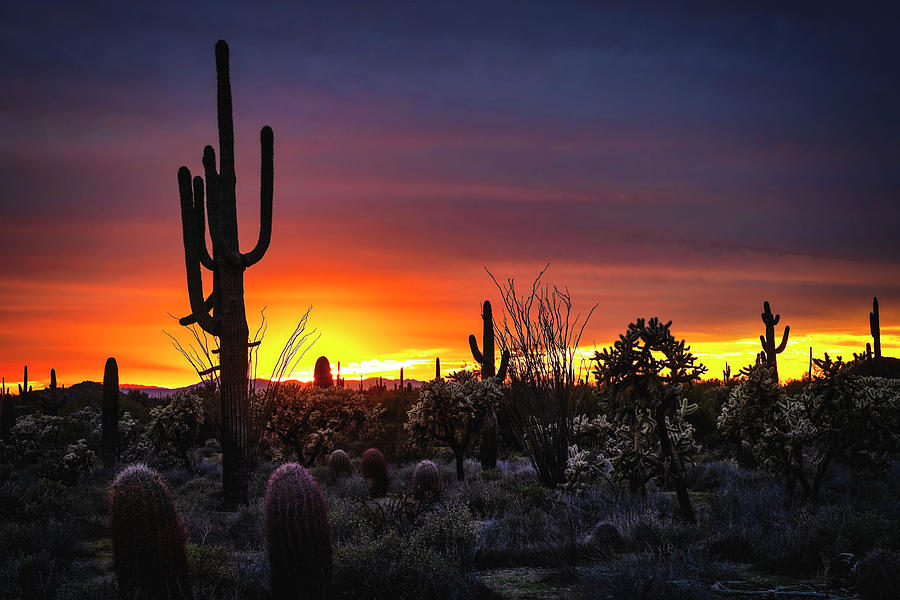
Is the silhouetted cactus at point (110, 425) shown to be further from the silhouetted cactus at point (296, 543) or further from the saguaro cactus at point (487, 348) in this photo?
the silhouetted cactus at point (296, 543)

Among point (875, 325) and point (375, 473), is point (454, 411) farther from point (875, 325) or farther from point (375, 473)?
point (875, 325)

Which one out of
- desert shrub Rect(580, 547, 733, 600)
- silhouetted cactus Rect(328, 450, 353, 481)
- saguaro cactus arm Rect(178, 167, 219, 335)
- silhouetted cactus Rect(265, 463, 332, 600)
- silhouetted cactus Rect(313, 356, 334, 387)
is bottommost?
silhouetted cactus Rect(328, 450, 353, 481)

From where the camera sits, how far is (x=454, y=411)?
1691 cm

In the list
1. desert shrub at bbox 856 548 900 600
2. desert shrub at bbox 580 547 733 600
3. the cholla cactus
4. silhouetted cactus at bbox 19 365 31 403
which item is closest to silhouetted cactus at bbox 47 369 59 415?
silhouetted cactus at bbox 19 365 31 403

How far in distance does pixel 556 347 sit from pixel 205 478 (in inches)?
421

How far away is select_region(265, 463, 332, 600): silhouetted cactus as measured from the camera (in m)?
6.58

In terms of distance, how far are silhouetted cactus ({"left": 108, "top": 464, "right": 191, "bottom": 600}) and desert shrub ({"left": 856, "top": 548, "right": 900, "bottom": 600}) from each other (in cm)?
657

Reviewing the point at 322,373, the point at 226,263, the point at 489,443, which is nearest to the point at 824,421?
the point at 489,443

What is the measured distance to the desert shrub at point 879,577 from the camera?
6.27 m

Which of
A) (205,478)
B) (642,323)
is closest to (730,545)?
(642,323)

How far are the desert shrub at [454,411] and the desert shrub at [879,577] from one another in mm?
10792

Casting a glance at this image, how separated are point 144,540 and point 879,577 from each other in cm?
700

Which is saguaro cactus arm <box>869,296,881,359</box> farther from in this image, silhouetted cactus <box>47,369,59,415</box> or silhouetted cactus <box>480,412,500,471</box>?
silhouetted cactus <box>47,369,59,415</box>

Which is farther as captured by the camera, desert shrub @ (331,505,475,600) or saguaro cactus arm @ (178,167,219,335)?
saguaro cactus arm @ (178,167,219,335)
